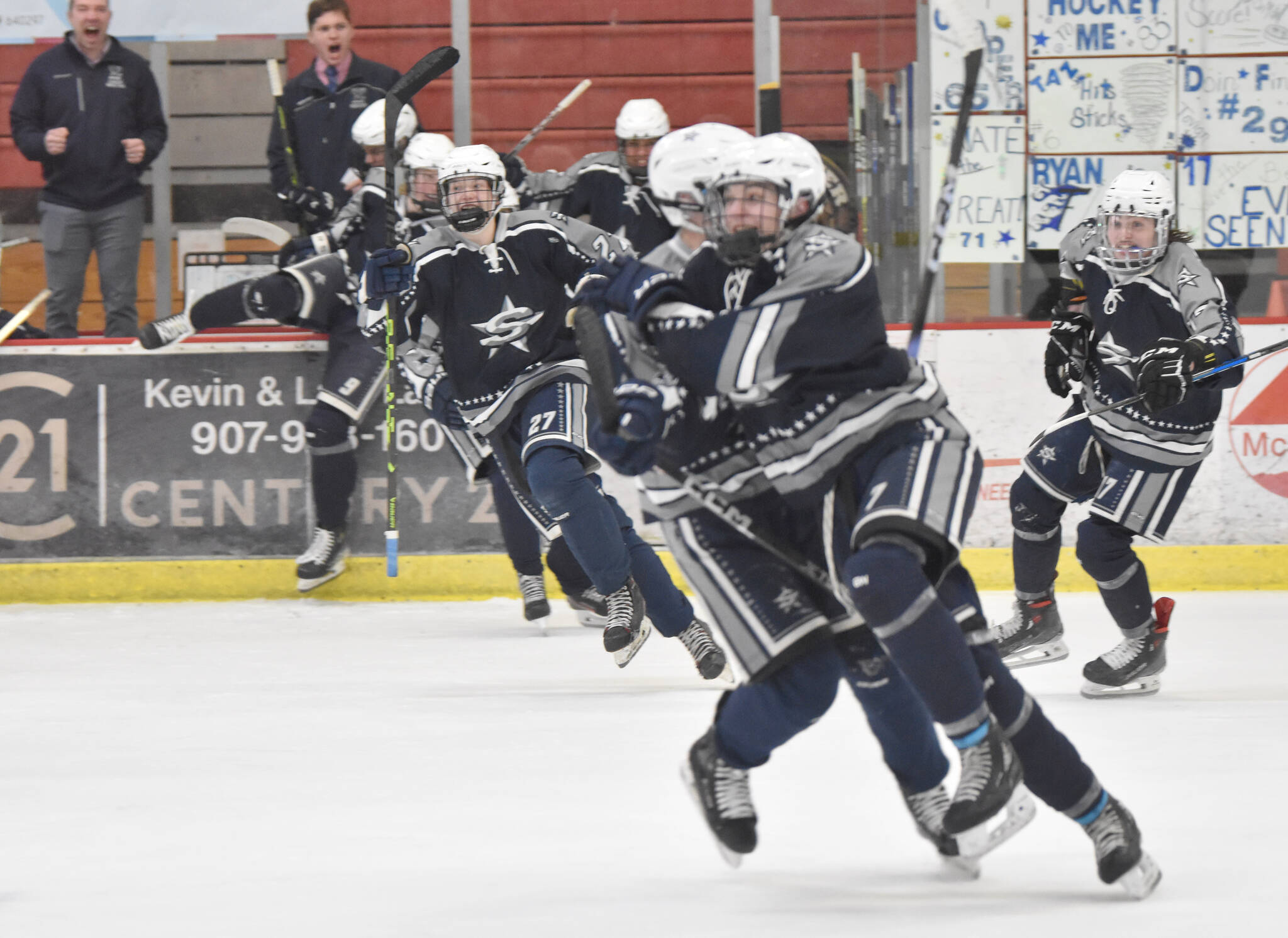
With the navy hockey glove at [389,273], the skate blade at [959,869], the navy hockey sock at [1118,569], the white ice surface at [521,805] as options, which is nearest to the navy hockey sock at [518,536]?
the white ice surface at [521,805]

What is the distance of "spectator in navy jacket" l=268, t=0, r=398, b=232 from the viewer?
636cm

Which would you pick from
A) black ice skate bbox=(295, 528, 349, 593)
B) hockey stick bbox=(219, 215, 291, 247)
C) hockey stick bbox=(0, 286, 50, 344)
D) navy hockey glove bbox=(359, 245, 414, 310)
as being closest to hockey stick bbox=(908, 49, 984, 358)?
navy hockey glove bbox=(359, 245, 414, 310)

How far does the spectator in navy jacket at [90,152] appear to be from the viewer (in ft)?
20.7

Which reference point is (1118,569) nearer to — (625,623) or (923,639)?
(625,623)

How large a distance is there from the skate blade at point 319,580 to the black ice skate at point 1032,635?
2416 mm

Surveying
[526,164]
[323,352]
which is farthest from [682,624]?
[526,164]

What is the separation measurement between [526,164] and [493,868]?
15.6ft

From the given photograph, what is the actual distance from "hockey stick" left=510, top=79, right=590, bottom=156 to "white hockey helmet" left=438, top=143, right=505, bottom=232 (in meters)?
1.77

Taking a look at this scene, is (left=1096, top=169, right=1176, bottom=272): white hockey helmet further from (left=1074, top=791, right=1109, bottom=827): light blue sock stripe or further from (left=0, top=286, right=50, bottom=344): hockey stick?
(left=0, top=286, right=50, bottom=344): hockey stick

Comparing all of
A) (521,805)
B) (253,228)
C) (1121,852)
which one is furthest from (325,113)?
(1121,852)

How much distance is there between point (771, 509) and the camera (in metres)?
2.73

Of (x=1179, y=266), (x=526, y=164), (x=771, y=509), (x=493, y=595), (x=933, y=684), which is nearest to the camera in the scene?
(x=933, y=684)

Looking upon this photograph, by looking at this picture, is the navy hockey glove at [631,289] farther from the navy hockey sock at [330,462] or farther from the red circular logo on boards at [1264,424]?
the red circular logo on boards at [1264,424]

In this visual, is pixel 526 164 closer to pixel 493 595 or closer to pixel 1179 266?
pixel 493 595
